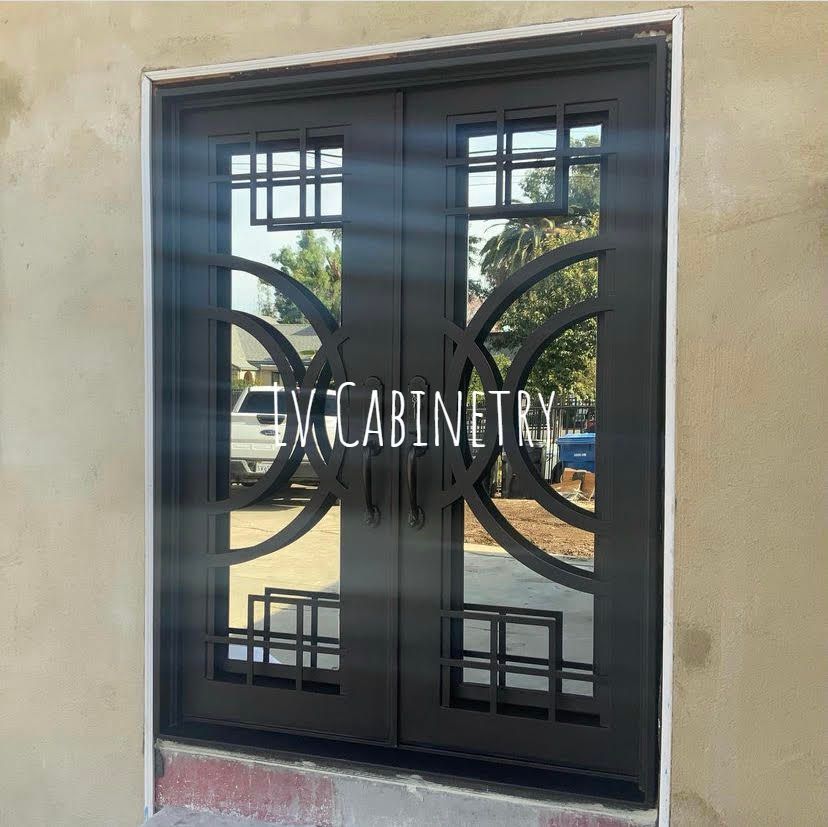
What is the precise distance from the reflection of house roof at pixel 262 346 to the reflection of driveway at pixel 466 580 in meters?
0.43

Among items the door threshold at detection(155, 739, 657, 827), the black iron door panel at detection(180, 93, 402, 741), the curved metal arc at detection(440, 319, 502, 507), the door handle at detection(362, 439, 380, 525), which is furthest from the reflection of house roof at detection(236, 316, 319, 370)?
the door threshold at detection(155, 739, 657, 827)

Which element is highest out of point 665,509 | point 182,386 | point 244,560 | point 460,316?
point 460,316

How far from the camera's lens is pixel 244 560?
2641 millimetres

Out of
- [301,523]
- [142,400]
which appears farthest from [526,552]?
[142,400]

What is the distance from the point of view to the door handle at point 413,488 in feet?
8.09

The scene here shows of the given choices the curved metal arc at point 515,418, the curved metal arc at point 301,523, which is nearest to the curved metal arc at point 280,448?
the curved metal arc at point 301,523

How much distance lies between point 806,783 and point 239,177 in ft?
7.50

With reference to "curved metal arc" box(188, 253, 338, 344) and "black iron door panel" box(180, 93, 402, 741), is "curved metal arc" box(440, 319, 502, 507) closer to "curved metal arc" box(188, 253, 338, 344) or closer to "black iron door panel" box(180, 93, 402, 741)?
"black iron door panel" box(180, 93, 402, 741)

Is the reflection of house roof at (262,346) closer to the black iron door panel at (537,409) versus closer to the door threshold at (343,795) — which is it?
the black iron door panel at (537,409)

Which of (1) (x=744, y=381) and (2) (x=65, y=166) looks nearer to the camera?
(1) (x=744, y=381)

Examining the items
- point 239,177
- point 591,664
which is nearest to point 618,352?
point 591,664

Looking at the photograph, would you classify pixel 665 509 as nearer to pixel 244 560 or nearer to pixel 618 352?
pixel 618 352

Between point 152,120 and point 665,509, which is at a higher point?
point 152,120

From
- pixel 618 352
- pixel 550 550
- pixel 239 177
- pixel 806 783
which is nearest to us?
pixel 806 783
